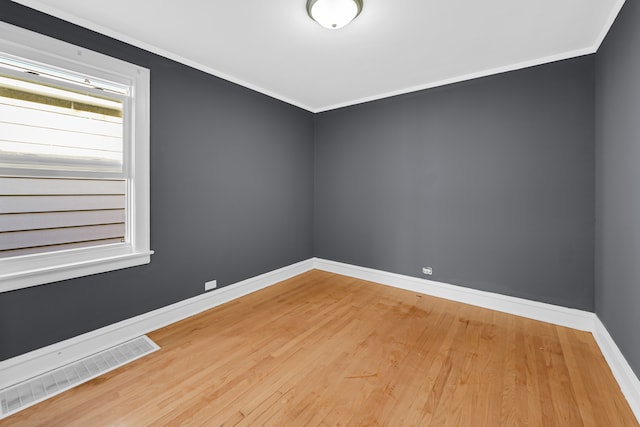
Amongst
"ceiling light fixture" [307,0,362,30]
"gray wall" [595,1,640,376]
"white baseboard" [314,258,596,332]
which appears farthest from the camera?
"white baseboard" [314,258,596,332]

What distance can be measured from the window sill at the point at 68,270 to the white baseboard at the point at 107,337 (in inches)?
18.9

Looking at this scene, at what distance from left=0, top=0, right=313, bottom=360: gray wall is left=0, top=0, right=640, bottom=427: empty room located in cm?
2

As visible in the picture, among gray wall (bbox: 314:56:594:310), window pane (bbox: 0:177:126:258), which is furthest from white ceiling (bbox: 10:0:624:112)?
window pane (bbox: 0:177:126:258)

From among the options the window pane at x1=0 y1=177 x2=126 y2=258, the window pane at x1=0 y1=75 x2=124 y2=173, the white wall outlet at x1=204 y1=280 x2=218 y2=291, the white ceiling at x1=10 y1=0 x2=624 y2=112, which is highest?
the white ceiling at x1=10 y1=0 x2=624 y2=112

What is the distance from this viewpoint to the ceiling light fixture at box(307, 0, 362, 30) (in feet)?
6.09

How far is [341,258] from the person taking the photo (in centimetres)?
433

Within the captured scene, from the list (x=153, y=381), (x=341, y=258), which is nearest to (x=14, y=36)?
(x=153, y=381)

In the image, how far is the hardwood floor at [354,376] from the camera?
5.29ft

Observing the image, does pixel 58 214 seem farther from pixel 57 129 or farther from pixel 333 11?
pixel 333 11

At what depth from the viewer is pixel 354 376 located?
6.43 ft

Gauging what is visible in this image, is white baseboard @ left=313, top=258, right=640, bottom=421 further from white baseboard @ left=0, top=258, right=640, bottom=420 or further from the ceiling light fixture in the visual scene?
the ceiling light fixture

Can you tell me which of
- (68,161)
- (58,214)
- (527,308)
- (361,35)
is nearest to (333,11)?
(361,35)

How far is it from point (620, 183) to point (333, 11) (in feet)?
7.74

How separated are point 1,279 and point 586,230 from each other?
467cm
